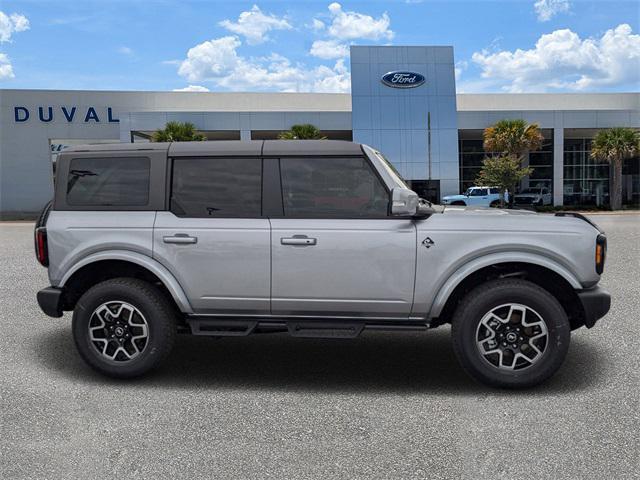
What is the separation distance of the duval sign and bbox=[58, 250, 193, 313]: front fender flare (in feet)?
129

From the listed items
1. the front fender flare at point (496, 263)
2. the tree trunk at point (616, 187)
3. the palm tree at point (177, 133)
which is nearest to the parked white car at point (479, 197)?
the tree trunk at point (616, 187)

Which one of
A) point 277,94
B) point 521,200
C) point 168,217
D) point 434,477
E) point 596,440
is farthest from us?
point 277,94

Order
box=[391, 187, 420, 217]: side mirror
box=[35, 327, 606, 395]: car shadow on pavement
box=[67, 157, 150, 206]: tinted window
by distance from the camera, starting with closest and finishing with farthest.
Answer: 1. box=[391, 187, 420, 217]: side mirror
2. box=[35, 327, 606, 395]: car shadow on pavement
3. box=[67, 157, 150, 206]: tinted window

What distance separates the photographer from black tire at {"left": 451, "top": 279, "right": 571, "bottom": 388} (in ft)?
13.9

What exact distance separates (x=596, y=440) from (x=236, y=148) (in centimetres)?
337

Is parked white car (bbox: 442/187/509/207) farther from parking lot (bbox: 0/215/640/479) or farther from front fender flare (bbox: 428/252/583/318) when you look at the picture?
front fender flare (bbox: 428/252/583/318)

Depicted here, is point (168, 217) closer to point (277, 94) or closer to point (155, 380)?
point (155, 380)

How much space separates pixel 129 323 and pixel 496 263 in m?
3.02

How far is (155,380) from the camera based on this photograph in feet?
15.3

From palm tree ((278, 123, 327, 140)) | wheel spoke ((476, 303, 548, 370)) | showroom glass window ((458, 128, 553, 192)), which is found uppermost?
palm tree ((278, 123, 327, 140))

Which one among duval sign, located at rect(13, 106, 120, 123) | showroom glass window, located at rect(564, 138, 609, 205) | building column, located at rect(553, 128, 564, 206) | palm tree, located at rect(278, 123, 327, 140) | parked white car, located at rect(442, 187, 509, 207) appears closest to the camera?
parked white car, located at rect(442, 187, 509, 207)

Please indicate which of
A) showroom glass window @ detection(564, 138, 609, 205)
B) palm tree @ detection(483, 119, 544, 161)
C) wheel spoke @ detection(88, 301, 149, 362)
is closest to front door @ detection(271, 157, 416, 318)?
wheel spoke @ detection(88, 301, 149, 362)

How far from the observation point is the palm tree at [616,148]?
37094 millimetres

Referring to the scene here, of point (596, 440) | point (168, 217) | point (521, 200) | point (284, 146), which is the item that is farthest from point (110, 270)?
point (521, 200)
